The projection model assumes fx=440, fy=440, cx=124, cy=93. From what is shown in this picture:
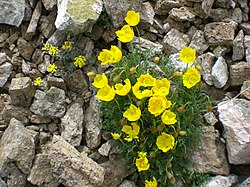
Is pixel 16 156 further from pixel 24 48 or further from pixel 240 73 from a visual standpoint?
pixel 240 73

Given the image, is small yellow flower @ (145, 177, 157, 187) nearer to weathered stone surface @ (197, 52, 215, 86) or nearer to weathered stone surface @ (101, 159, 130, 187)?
weathered stone surface @ (101, 159, 130, 187)

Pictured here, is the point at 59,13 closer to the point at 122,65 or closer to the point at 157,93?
the point at 122,65

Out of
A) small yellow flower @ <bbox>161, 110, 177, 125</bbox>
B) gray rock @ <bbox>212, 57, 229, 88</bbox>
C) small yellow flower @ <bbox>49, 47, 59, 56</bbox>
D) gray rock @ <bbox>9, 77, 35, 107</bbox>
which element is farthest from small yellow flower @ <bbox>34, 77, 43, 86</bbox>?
gray rock @ <bbox>212, 57, 229, 88</bbox>

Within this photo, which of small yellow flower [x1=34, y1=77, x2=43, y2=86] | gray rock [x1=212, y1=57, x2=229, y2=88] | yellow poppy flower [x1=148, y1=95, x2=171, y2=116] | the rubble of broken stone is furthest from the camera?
gray rock [x1=212, y1=57, x2=229, y2=88]

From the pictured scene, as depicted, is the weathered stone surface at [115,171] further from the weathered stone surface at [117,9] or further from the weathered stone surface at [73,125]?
the weathered stone surface at [117,9]

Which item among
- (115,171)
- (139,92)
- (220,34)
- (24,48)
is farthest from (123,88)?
(220,34)

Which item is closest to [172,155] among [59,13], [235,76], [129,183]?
[129,183]
